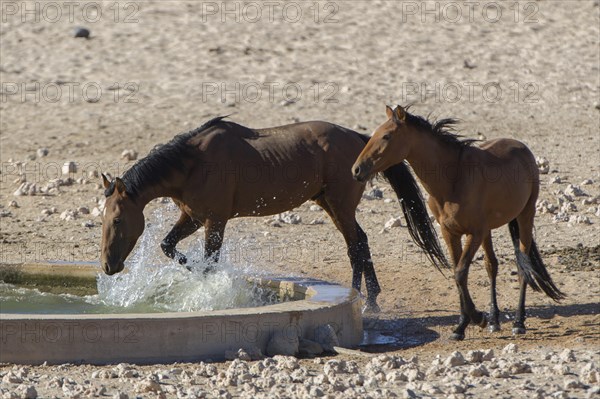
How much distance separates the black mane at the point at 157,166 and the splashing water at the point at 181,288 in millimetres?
785

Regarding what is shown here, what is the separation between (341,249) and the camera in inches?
503

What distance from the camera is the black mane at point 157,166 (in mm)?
9859

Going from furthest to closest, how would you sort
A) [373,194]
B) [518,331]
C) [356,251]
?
[373,194] → [356,251] → [518,331]

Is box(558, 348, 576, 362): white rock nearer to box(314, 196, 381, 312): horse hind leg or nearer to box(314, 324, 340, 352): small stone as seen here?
box(314, 324, 340, 352): small stone

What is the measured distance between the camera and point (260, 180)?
34.7 feet

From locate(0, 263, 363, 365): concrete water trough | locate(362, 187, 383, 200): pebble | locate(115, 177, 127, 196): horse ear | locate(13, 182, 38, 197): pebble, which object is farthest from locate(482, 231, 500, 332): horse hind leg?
locate(13, 182, 38, 197): pebble

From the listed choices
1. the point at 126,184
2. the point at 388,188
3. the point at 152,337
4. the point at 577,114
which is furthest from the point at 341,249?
the point at 577,114

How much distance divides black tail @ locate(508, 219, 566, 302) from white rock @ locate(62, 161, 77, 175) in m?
7.19

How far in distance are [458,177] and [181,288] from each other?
2.41 m

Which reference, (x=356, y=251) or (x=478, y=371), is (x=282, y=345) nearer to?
(x=478, y=371)

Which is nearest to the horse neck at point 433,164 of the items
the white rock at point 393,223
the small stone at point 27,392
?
the small stone at point 27,392

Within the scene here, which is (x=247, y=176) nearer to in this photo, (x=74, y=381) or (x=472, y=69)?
(x=74, y=381)

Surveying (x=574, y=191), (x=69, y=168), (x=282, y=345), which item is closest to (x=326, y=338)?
(x=282, y=345)

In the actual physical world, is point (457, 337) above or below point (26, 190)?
below
